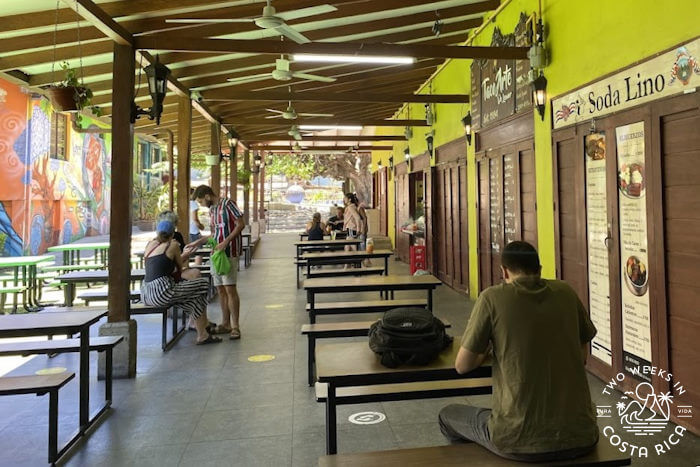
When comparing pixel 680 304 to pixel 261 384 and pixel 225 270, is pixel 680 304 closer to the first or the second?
pixel 261 384

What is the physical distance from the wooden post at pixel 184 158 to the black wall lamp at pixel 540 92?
459cm

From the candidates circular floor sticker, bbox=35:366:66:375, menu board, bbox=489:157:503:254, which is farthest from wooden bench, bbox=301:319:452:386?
menu board, bbox=489:157:503:254

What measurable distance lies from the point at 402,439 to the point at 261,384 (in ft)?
4.57

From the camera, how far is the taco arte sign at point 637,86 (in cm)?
277

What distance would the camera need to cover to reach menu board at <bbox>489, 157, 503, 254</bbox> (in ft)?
→ 19.3

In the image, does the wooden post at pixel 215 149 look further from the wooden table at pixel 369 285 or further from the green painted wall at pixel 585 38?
the green painted wall at pixel 585 38

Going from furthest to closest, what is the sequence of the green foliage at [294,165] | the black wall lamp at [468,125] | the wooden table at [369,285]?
the green foliage at [294,165], the black wall lamp at [468,125], the wooden table at [369,285]

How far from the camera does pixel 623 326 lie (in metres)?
3.48

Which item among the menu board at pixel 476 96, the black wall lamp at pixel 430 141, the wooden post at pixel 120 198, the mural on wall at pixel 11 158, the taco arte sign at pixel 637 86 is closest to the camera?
the taco arte sign at pixel 637 86

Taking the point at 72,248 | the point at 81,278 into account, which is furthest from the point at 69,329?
the point at 72,248

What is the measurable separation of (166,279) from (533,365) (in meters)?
3.76

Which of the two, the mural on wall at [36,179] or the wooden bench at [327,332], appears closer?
the wooden bench at [327,332]

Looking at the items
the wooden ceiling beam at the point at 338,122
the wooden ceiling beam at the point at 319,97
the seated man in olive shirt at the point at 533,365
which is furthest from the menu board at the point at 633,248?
the wooden ceiling beam at the point at 338,122

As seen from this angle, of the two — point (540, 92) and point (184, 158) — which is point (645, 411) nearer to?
point (540, 92)
